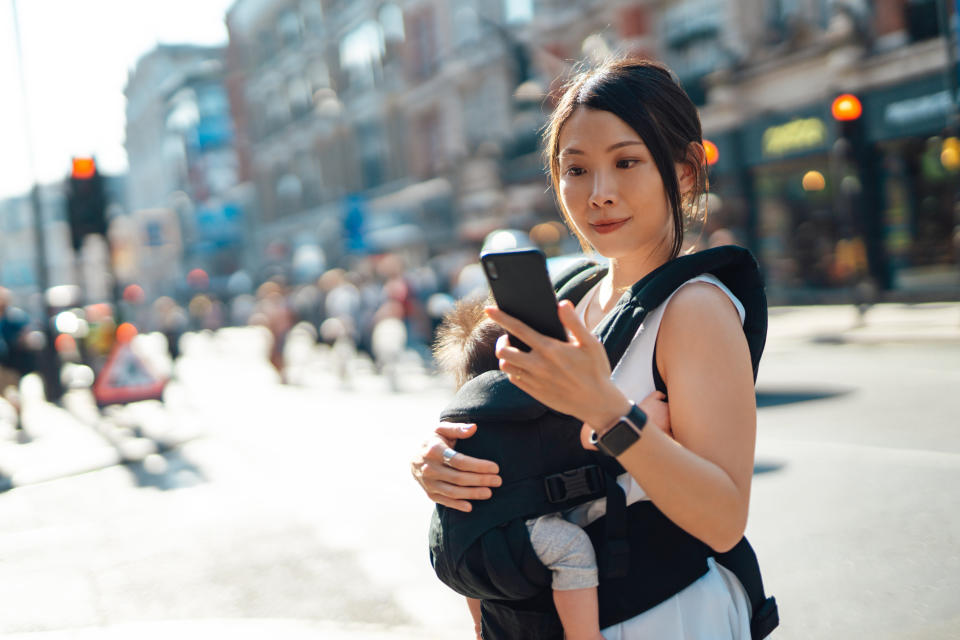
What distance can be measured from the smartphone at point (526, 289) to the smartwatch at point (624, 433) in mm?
151

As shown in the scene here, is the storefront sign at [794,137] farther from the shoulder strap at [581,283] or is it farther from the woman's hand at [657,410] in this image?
the woman's hand at [657,410]

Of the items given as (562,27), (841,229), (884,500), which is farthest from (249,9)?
(884,500)

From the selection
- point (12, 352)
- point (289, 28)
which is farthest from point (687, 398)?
point (289, 28)

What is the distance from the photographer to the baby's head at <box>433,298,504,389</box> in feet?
5.70

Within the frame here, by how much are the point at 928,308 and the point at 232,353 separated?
60.2ft

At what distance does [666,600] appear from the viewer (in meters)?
1.52

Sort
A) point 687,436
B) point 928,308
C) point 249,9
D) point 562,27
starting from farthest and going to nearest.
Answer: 1. point 249,9
2. point 562,27
3. point 928,308
4. point 687,436

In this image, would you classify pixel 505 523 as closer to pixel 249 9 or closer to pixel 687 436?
pixel 687 436

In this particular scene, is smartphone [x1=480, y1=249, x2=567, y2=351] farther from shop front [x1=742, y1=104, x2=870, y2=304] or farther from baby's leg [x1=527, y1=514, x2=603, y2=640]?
shop front [x1=742, y1=104, x2=870, y2=304]

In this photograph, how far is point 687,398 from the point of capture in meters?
1.37

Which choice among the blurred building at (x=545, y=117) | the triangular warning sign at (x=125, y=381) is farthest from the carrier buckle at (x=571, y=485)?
the triangular warning sign at (x=125, y=381)

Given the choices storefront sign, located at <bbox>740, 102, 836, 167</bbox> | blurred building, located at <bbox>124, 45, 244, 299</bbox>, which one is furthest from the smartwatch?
blurred building, located at <bbox>124, 45, 244, 299</bbox>

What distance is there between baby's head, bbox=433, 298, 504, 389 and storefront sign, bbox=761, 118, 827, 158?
57.3 ft

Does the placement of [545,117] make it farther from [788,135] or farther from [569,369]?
[788,135]
